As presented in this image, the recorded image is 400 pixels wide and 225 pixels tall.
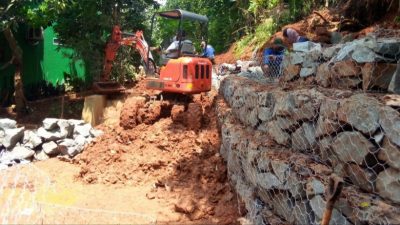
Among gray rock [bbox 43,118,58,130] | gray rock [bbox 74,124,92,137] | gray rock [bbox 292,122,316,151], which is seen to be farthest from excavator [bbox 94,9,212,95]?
gray rock [bbox 292,122,316,151]

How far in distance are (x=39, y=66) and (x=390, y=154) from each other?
550 inches

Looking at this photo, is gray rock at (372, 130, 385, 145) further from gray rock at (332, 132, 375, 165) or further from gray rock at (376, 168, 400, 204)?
gray rock at (376, 168, 400, 204)

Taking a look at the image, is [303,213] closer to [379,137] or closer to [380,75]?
[379,137]

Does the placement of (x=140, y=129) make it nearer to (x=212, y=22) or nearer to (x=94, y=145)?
(x=94, y=145)

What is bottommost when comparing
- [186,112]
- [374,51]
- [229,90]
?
[186,112]

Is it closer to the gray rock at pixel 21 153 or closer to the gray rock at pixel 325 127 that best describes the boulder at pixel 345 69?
the gray rock at pixel 325 127

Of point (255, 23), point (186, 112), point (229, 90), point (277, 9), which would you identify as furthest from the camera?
point (255, 23)

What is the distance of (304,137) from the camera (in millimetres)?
3684

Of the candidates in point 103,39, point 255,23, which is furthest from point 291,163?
point 255,23

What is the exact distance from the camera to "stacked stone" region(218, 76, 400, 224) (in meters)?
2.53

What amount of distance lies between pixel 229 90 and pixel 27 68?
9321 millimetres

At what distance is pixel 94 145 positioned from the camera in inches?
348

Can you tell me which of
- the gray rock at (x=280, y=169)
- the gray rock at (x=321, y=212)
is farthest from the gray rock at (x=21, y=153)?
the gray rock at (x=321, y=212)

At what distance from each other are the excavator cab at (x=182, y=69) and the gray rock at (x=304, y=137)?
501 cm
